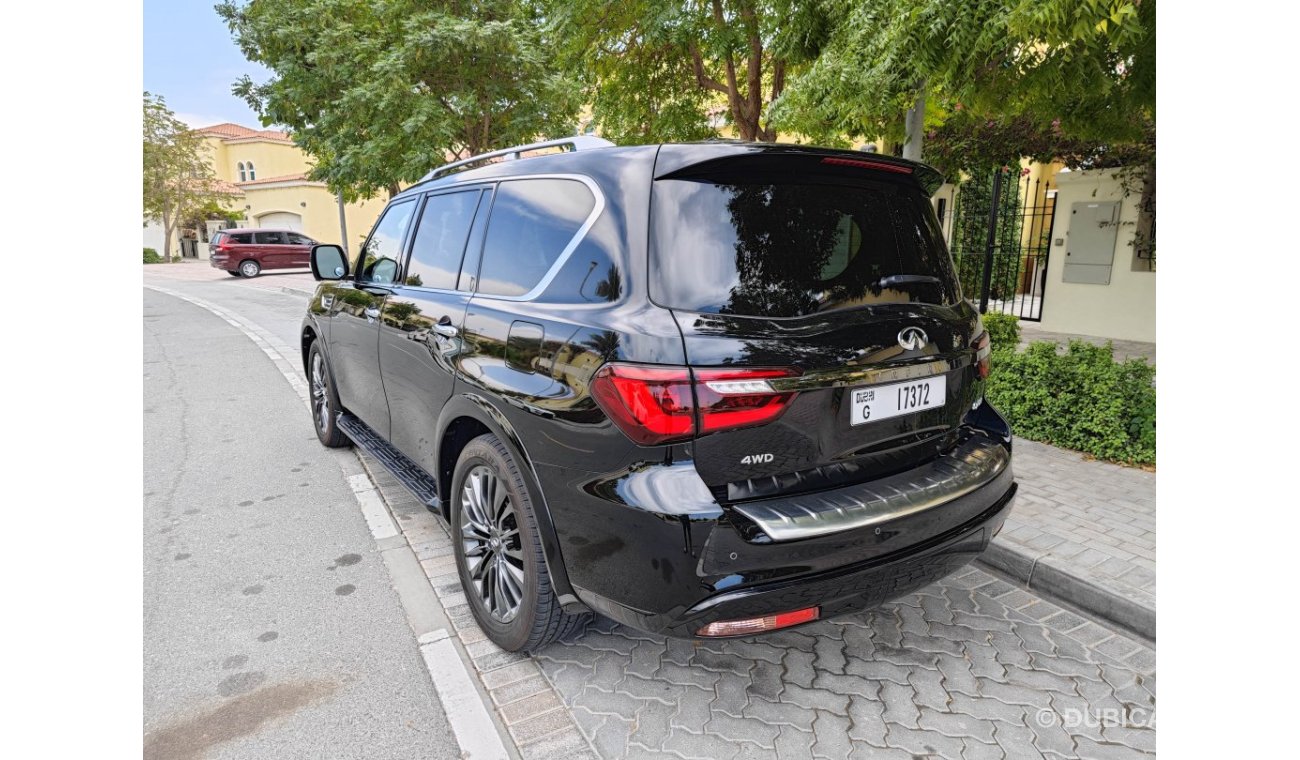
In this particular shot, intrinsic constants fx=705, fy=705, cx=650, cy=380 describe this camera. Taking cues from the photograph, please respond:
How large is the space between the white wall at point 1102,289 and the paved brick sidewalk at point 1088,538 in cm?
613

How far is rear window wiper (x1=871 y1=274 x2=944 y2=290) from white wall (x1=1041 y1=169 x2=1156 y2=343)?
874 centimetres

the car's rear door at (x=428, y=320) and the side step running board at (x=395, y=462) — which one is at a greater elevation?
the car's rear door at (x=428, y=320)

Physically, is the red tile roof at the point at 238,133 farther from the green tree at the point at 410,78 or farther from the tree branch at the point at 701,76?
the tree branch at the point at 701,76

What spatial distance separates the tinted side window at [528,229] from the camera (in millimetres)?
2533

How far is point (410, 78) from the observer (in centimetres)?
1252

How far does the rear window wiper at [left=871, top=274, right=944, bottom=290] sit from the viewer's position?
8.09 feet

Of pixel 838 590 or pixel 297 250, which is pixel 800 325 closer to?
pixel 838 590

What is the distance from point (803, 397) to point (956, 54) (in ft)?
8.64

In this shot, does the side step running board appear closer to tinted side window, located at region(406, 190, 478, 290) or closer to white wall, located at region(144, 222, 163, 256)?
tinted side window, located at region(406, 190, 478, 290)

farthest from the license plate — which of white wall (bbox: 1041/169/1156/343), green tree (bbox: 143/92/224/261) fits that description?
green tree (bbox: 143/92/224/261)

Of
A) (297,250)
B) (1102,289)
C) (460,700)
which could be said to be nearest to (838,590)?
(460,700)

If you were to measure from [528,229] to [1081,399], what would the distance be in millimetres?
4328

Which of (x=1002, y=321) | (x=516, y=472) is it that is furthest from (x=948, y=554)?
(x=1002, y=321)

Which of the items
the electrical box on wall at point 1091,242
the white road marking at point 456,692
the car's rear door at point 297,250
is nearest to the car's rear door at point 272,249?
the car's rear door at point 297,250
